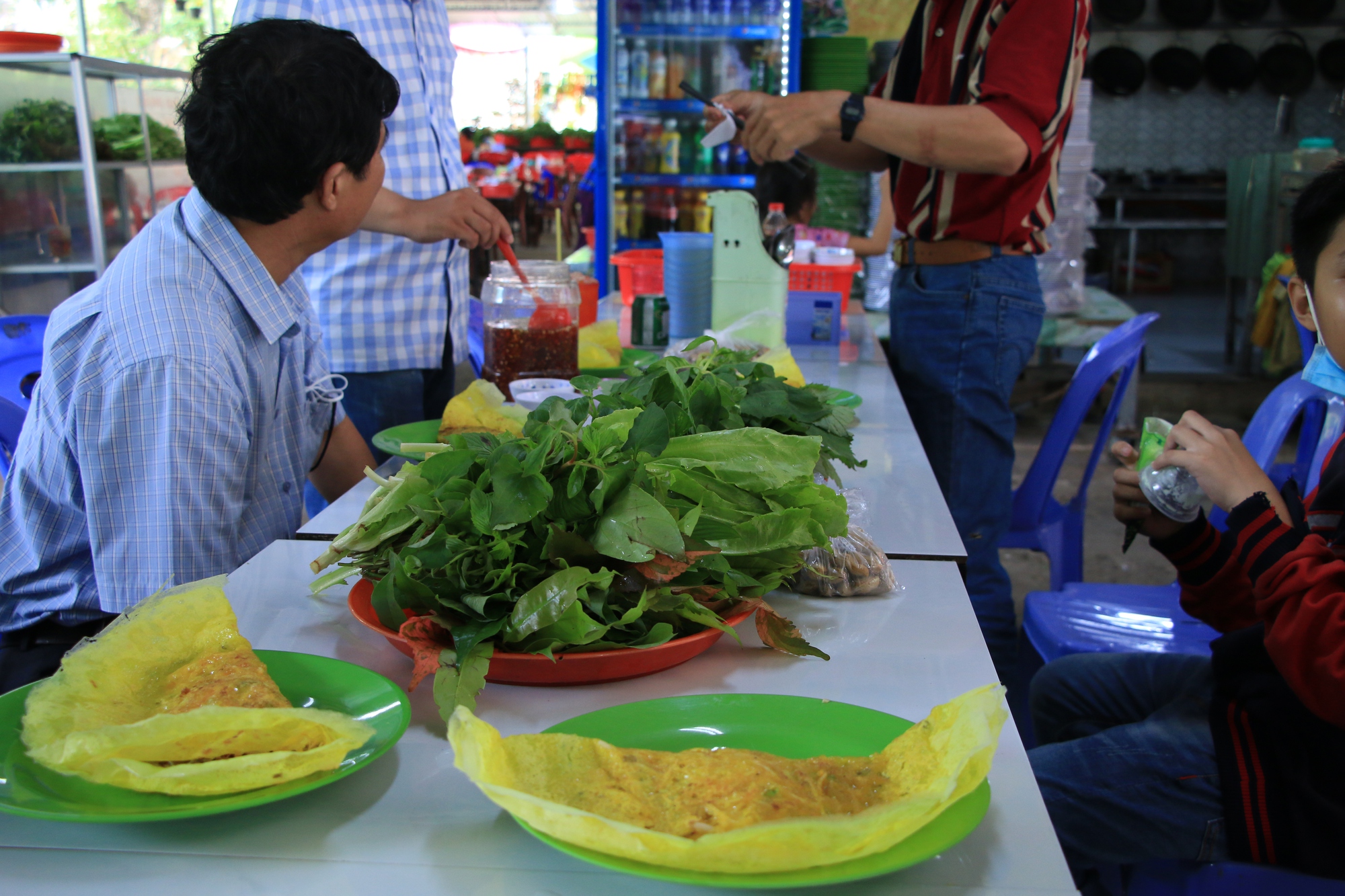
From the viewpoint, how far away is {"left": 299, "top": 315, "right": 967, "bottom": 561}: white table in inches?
50.0

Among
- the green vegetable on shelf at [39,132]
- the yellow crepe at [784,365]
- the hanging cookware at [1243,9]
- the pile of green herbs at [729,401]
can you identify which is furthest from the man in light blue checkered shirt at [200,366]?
the hanging cookware at [1243,9]

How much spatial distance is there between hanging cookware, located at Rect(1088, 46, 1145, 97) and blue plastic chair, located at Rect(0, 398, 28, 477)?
1163 cm

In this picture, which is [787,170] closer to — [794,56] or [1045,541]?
[794,56]

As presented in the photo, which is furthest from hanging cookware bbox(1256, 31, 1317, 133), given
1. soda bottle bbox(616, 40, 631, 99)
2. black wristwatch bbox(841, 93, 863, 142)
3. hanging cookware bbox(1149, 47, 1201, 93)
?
black wristwatch bbox(841, 93, 863, 142)

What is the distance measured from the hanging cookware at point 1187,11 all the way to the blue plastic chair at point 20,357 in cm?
1169

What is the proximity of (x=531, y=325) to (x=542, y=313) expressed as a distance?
0.03 metres

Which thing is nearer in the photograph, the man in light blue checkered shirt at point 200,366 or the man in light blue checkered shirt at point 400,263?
the man in light blue checkered shirt at point 200,366

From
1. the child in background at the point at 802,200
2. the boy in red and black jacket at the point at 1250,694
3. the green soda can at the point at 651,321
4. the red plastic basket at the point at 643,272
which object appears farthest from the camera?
the child in background at the point at 802,200

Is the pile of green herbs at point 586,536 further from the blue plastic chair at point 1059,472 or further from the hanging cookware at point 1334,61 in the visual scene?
the hanging cookware at point 1334,61

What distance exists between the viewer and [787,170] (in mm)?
4438

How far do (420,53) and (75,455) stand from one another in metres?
1.44

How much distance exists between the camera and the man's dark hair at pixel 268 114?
1436 mm

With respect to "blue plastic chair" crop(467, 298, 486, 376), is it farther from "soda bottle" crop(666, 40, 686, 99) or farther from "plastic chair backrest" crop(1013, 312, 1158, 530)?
"soda bottle" crop(666, 40, 686, 99)

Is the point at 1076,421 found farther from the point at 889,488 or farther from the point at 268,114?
the point at 268,114
